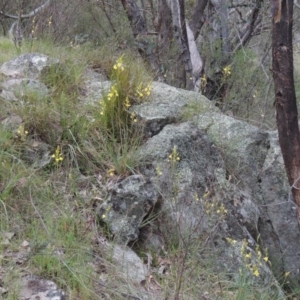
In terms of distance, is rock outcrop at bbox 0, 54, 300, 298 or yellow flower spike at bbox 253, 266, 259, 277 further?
rock outcrop at bbox 0, 54, 300, 298

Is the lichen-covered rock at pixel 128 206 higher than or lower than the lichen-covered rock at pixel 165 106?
lower

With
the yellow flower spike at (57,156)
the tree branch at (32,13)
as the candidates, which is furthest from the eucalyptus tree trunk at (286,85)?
the tree branch at (32,13)

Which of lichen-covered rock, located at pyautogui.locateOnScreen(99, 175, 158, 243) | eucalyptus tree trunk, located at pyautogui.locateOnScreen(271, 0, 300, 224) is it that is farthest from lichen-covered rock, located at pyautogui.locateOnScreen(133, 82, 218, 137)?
eucalyptus tree trunk, located at pyautogui.locateOnScreen(271, 0, 300, 224)

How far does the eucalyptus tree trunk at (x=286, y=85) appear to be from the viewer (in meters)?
3.68

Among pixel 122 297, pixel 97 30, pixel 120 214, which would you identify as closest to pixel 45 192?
pixel 120 214

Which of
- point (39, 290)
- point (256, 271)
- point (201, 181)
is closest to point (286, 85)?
point (201, 181)

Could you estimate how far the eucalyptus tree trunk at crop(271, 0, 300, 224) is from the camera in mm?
3684

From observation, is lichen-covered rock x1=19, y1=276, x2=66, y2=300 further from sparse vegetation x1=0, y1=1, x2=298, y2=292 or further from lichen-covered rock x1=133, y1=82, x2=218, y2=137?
lichen-covered rock x1=133, y1=82, x2=218, y2=137

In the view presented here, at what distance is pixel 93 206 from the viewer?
3.74m

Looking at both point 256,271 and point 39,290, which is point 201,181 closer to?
point 256,271

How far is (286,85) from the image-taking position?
373 cm

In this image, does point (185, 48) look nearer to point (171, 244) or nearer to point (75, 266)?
point (171, 244)

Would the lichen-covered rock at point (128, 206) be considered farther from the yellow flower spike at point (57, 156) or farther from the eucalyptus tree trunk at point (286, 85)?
the eucalyptus tree trunk at point (286, 85)

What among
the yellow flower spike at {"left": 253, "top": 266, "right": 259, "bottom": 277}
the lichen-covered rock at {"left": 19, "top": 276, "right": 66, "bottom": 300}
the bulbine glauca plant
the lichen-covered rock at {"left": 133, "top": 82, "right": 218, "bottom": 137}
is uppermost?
the bulbine glauca plant
